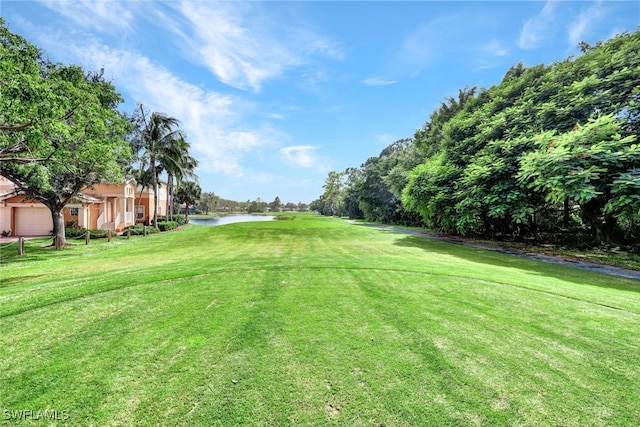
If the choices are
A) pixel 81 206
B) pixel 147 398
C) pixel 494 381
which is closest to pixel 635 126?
pixel 494 381

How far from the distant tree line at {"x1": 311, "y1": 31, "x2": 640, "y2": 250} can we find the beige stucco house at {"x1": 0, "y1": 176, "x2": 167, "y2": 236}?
24198 mm

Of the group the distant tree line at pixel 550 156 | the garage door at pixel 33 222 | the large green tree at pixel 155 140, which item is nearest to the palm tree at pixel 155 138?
the large green tree at pixel 155 140

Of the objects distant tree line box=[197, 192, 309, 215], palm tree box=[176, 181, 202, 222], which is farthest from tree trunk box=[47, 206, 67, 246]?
distant tree line box=[197, 192, 309, 215]

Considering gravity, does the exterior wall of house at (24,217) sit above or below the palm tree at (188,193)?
below

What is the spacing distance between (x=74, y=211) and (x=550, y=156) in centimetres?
3183

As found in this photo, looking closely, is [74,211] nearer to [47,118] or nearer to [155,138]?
[155,138]

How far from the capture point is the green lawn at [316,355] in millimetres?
2348

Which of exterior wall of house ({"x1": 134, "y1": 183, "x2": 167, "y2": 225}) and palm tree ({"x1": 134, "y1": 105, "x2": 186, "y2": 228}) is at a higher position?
palm tree ({"x1": 134, "y1": 105, "x2": 186, "y2": 228})

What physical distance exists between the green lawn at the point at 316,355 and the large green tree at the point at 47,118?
3.83 metres

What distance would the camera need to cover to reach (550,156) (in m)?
11.5

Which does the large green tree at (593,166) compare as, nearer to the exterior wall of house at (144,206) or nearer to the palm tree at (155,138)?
the palm tree at (155,138)

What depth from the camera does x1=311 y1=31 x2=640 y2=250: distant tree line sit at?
11180mm

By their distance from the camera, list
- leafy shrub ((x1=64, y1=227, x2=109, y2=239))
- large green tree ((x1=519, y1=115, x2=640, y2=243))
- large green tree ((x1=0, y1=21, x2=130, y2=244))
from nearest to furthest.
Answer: large green tree ((x1=0, y1=21, x2=130, y2=244)) → large green tree ((x1=519, y1=115, x2=640, y2=243)) → leafy shrub ((x1=64, y1=227, x2=109, y2=239))

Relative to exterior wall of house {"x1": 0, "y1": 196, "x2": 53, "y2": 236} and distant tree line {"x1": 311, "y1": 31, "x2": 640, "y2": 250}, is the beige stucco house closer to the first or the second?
exterior wall of house {"x1": 0, "y1": 196, "x2": 53, "y2": 236}
